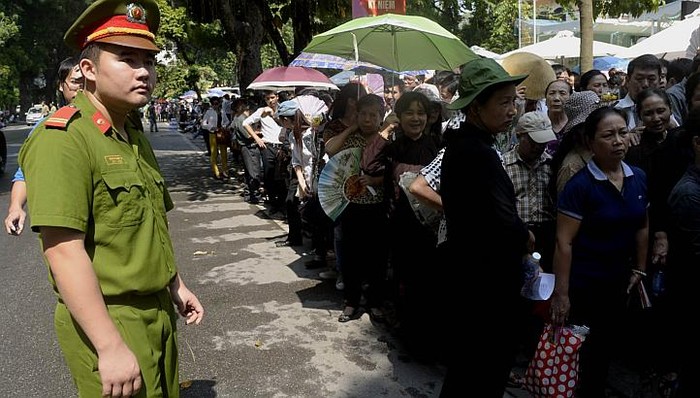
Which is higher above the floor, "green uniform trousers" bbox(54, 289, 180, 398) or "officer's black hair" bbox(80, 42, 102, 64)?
"officer's black hair" bbox(80, 42, 102, 64)

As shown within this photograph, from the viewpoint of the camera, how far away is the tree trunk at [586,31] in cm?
736

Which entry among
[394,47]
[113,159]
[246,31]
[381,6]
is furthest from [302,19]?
[113,159]

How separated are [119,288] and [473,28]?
31021 millimetres

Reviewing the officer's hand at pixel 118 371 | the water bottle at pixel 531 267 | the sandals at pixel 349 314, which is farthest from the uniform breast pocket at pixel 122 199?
the sandals at pixel 349 314

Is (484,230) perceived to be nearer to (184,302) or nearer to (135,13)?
(184,302)

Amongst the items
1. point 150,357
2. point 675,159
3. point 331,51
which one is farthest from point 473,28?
point 150,357

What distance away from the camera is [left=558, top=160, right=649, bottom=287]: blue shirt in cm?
296

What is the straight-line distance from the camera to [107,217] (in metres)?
1.76

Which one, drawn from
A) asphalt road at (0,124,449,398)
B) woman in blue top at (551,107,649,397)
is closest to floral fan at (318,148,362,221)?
asphalt road at (0,124,449,398)

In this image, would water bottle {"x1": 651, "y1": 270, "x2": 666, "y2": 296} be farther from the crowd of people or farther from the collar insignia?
the collar insignia

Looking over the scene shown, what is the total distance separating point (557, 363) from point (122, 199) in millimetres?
2192

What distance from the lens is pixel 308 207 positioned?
5.82 m

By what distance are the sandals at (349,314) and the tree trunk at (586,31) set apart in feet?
15.7

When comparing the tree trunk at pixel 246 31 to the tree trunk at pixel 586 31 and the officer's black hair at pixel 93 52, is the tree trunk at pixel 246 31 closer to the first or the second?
the tree trunk at pixel 586 31
